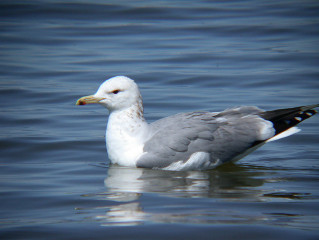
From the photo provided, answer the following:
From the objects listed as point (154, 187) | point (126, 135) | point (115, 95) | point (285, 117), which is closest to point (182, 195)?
point (154, 187)

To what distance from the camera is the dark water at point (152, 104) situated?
481cm

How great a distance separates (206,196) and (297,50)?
322 inches

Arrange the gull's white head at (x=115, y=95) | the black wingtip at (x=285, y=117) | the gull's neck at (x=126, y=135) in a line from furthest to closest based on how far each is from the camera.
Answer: the black wingtip at (x=285, y=117) → the gull's white head at (x=115, y=95) → the gull's neck at (x=126, y=135)

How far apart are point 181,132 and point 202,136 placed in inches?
10.1

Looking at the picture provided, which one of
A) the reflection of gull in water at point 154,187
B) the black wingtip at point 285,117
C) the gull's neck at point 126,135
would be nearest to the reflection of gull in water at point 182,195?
the reflection of gull in water at point 154,187

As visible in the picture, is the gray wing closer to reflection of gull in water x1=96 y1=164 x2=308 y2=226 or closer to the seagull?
the seagull

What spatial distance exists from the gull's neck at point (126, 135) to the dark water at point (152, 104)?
15cm

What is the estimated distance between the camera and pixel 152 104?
31.5 feet

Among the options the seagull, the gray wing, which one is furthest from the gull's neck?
the gray wing

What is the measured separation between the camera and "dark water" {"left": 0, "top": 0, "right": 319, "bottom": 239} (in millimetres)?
4812

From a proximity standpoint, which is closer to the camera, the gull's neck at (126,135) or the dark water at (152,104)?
the dark water at (152,104)

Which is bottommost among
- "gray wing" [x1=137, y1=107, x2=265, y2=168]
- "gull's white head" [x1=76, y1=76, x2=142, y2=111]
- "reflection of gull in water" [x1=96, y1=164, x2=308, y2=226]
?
"reflection of gull in water" [x1=96, y1=164, x2=308, y2=226]

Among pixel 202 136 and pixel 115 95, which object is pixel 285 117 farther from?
pixel 115 95

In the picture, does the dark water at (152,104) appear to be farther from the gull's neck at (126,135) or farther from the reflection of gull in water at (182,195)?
the gull's neck at (126,135)
